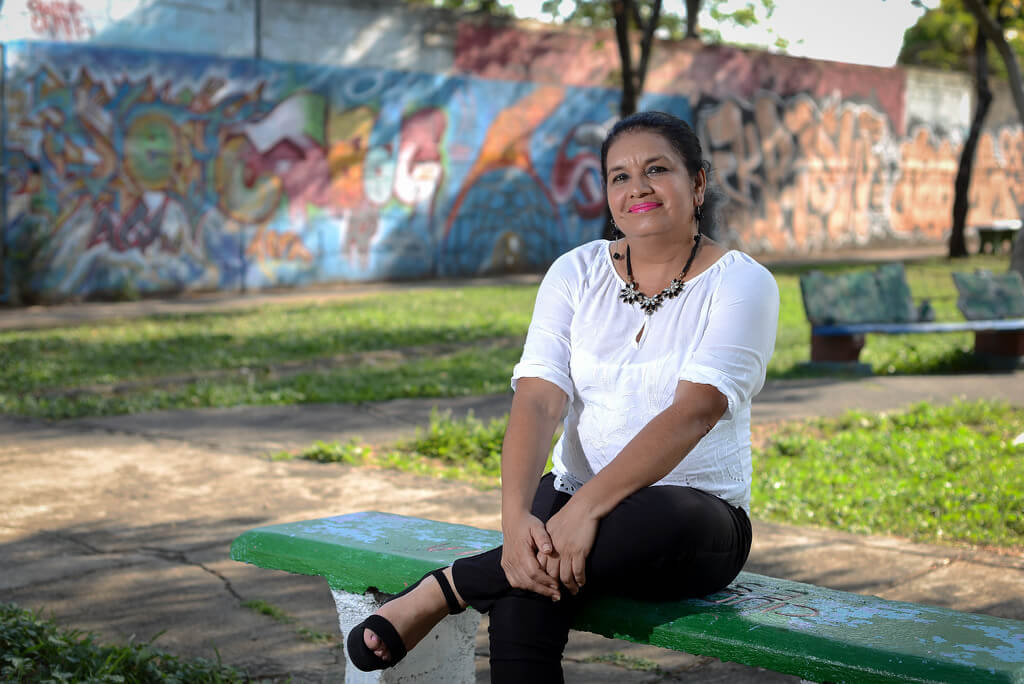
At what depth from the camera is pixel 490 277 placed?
1883cm

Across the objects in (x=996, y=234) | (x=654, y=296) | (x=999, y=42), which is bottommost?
(x=654, y=296)

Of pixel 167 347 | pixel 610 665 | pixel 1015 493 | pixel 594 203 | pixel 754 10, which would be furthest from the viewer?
pixel 754 10

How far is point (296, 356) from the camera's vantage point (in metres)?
9.52

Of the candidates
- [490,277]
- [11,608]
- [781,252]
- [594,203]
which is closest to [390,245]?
[490,277]

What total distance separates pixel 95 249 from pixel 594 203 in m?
8.88

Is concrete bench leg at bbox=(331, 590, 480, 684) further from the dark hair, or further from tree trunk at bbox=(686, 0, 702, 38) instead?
tree trunk at bbox=(686, 0, 702, 38)

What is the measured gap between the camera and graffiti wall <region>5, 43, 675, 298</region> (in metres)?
14.1

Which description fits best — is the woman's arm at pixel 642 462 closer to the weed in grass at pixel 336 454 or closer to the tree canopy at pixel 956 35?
the weed in grass at pixel 336 454

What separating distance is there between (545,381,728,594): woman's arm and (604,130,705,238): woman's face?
0.45 m

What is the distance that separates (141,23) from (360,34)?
139 inches

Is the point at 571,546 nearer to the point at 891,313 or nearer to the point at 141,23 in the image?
the point at 891,313

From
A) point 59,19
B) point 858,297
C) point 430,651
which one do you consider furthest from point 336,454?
point 59,19

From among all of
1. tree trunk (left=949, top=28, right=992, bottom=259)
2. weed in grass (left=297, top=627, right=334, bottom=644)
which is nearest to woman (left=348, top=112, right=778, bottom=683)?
weed in grass (left=297, top=627, right=334, bottom=644)

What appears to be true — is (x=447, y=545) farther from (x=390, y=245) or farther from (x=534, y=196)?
(x=534, y=196)
